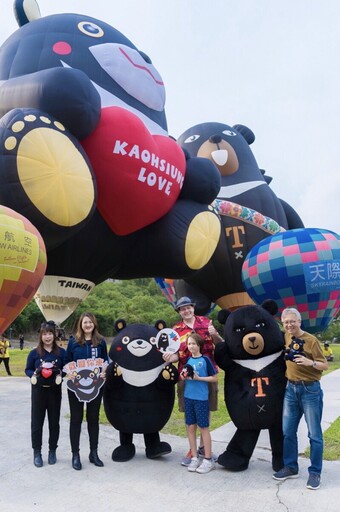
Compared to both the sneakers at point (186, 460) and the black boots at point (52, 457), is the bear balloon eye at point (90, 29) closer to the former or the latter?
the black boots at point (52, 457)

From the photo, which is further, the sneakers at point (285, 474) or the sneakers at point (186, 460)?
the sneakers at point (186, 460)

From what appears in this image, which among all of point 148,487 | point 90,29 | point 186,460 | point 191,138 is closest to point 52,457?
point 148,487

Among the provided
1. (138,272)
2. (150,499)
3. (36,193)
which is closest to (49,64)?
(36,193)

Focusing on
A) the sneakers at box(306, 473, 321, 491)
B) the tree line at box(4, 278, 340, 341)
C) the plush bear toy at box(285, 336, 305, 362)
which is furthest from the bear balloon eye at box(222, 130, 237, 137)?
the tree line at box(4, 278, 340, 341)

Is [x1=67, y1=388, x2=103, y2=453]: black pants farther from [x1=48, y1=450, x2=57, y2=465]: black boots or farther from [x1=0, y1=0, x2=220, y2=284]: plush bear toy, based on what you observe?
[x1=0, y1=0, x2=220, y2=284]: plush bear toy

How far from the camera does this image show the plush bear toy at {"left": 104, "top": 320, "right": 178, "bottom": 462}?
158 inches

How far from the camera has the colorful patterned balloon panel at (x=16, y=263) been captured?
173 inches

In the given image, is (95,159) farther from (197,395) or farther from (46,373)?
(197,395)

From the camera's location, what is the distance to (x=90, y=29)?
7781 millimetres

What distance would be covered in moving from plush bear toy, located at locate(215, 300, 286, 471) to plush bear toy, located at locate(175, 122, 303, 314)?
6.88m

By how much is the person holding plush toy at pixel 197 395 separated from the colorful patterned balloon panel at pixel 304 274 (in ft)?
13.7

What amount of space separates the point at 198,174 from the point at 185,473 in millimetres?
5621

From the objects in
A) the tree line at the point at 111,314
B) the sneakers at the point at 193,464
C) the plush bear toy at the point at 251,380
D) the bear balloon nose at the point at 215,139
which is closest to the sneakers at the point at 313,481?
the plush bear toy at the point at 251,380

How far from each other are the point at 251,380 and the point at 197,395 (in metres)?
0.46
